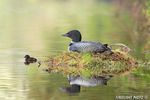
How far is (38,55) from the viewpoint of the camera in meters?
15.7

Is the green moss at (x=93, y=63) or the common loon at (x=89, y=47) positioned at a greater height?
the common loon at (x=89, y=47)

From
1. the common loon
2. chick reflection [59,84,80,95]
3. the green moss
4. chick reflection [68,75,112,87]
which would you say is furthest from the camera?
the common loon

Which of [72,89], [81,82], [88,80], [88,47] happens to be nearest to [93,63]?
[88,47]

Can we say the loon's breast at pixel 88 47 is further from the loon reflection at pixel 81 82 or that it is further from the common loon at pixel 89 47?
the loon reflection at pixel 81 82

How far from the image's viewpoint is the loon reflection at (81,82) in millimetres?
10017

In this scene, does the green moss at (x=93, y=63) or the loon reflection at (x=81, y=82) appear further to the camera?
the green moss at (x=93, y=63)

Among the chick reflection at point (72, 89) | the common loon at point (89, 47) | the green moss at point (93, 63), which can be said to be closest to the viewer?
the chick reflection at point (72, 89)

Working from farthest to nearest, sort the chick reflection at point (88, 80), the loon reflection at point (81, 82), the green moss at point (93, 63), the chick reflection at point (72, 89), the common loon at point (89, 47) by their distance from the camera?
the common loon at point (89, 47)
the green moss at point (93, 63)
the chick reflection at point (88, 80)
the loon reflection at point (81, 82)
the chick reflection at point (72, 89)

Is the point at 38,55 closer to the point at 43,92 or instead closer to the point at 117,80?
the point at 117,80

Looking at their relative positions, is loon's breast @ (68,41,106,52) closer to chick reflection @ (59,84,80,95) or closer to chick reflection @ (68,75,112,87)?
chick reflection @ (68,75,112,87)

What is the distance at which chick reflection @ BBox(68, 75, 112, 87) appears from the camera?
35.0 feet

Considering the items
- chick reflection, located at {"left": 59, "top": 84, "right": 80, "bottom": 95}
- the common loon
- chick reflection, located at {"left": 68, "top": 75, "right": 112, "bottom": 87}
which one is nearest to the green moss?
the common loon

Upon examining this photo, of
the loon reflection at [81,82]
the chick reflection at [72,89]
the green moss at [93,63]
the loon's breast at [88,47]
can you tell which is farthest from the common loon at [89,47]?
the chick reflection at [72,89]

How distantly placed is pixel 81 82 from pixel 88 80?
13.1 inches
